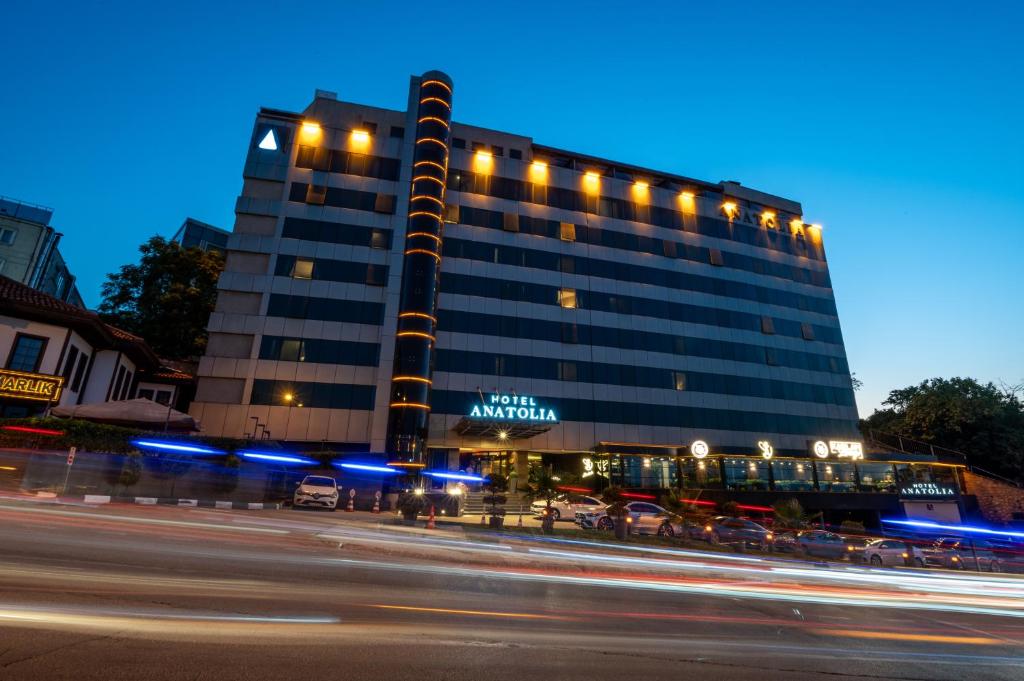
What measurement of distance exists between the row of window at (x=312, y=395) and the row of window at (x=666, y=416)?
500 centimetres

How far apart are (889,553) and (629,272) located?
94.1 ft

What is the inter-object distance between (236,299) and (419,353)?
14168mm

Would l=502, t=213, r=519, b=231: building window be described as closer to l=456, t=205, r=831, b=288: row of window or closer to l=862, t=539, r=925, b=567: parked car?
l=456, t=205, r=831, b=288: row of window

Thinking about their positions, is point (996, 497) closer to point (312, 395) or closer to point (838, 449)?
point (838, 449)

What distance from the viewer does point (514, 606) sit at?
326 inches

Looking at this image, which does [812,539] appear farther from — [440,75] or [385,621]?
[440,75]

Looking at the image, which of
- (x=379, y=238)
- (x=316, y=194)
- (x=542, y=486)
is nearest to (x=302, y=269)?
(x=379, y=238)

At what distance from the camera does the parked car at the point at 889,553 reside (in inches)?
866

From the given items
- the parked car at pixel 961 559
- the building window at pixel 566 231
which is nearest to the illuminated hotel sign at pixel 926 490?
the parked car at pixel 961 559

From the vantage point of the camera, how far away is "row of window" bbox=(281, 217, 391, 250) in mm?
37469

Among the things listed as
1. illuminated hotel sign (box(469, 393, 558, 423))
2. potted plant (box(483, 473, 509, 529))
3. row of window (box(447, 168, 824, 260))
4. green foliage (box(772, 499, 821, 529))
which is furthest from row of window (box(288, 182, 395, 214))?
green foliage (box(772, 499, 821, 529))

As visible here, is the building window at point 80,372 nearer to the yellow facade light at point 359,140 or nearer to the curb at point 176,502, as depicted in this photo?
the curb at point 176,502

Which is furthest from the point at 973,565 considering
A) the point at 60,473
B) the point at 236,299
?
the point at 236,299

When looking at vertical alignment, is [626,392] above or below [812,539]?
above
